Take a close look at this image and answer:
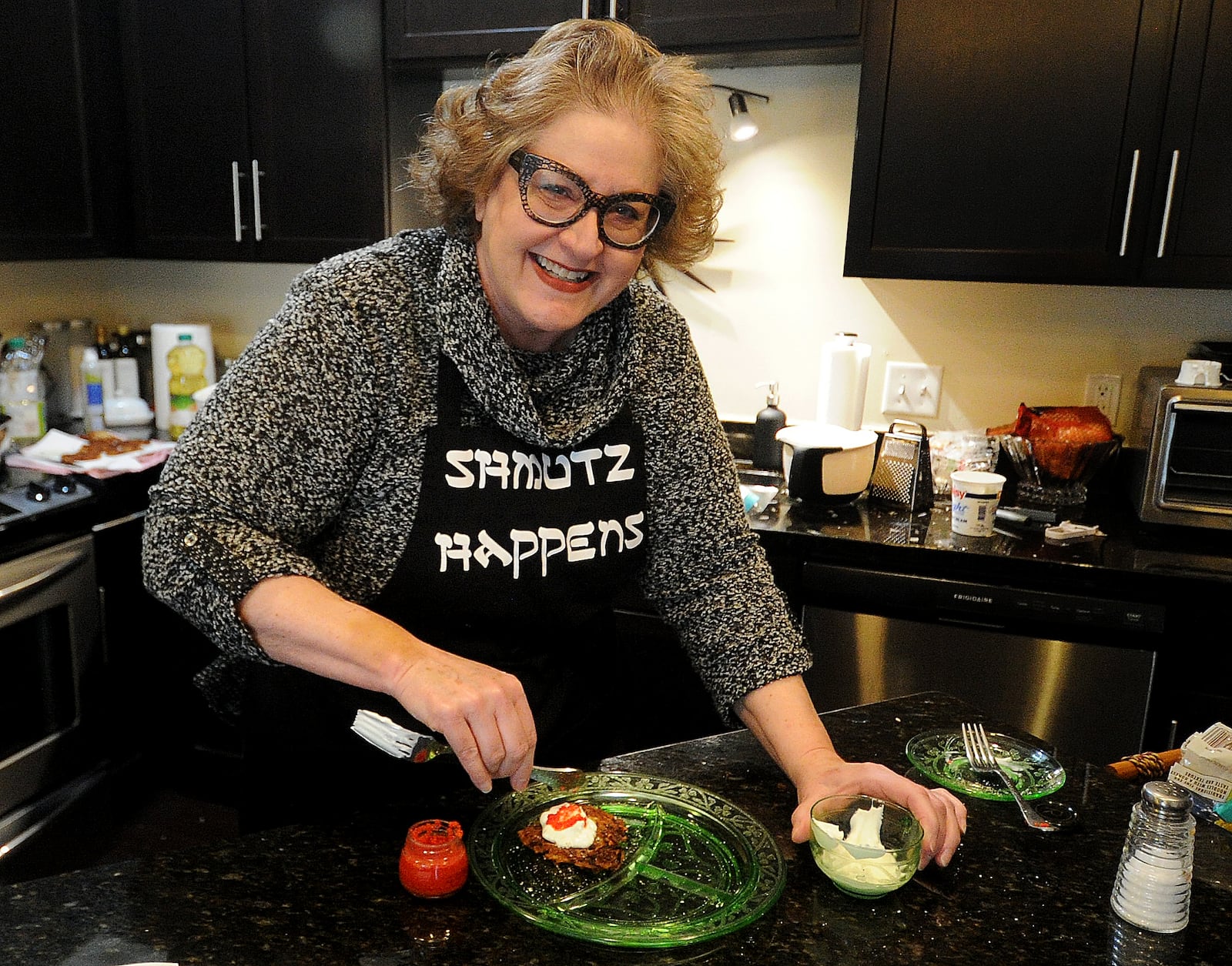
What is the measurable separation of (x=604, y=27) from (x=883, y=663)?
1.49 m

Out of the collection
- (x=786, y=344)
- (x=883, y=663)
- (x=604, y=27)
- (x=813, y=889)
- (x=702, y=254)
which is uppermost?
(x=604, y=27)

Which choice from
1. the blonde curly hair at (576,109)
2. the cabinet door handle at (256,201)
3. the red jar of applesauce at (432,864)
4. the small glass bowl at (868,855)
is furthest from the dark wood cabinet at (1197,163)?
the cabinet door handle at (256,201)

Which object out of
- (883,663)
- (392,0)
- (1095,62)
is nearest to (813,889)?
(883,663)

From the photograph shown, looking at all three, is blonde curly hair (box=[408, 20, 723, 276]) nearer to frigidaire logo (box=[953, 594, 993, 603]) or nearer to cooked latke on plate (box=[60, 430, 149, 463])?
frigidaire logo (box=[953, 594, 993, 603])

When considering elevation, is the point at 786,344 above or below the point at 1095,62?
below

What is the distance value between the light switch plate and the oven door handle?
6.40 ft

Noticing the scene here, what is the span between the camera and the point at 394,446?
121 cm

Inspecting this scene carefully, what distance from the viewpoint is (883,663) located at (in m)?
2.23

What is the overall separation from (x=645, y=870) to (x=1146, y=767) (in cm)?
65

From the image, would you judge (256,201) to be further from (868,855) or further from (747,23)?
(868,855)

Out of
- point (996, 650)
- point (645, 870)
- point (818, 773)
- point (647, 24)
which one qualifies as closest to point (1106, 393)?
point (996, 650)

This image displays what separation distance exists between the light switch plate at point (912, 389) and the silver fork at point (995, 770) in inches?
61.0

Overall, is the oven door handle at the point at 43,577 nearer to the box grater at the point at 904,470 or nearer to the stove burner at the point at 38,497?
the stove burner at the point at 38,497

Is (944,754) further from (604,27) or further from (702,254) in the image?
(604,27)
